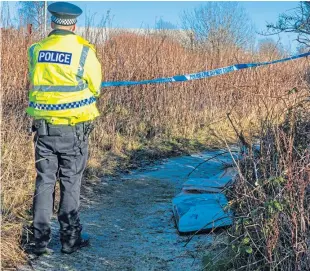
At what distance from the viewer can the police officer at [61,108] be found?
3768 millimetres

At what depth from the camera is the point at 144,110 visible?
919cm

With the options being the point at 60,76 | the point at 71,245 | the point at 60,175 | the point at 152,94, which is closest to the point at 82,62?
the point at 60,76

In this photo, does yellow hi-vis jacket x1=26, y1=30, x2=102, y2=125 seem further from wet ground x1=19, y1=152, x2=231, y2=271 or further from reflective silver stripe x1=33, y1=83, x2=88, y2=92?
wet ground x1=19, y1=152, x2=231, y2=271

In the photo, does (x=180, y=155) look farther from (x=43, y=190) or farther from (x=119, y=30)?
(x=43, y=190)

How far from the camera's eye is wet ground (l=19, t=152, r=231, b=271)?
3726mm

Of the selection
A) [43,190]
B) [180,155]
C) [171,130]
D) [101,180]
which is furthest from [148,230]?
[171,130]

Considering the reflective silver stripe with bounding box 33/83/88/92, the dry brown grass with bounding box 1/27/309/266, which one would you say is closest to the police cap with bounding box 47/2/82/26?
the reflective silver stripe with bounding box 33/83/88/92

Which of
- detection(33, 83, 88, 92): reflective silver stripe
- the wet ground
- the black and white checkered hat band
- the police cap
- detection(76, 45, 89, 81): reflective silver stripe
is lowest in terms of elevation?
the wet ground

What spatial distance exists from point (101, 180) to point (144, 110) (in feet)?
10.1

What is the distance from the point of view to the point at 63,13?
3.76 m

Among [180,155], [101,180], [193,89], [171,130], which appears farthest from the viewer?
[193,89]

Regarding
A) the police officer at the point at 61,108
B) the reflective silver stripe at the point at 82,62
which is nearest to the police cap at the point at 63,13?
the police officer at the point at 61,108

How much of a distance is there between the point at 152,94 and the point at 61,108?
5.58m

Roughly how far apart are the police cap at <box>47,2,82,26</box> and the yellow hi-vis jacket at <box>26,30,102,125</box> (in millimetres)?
86
